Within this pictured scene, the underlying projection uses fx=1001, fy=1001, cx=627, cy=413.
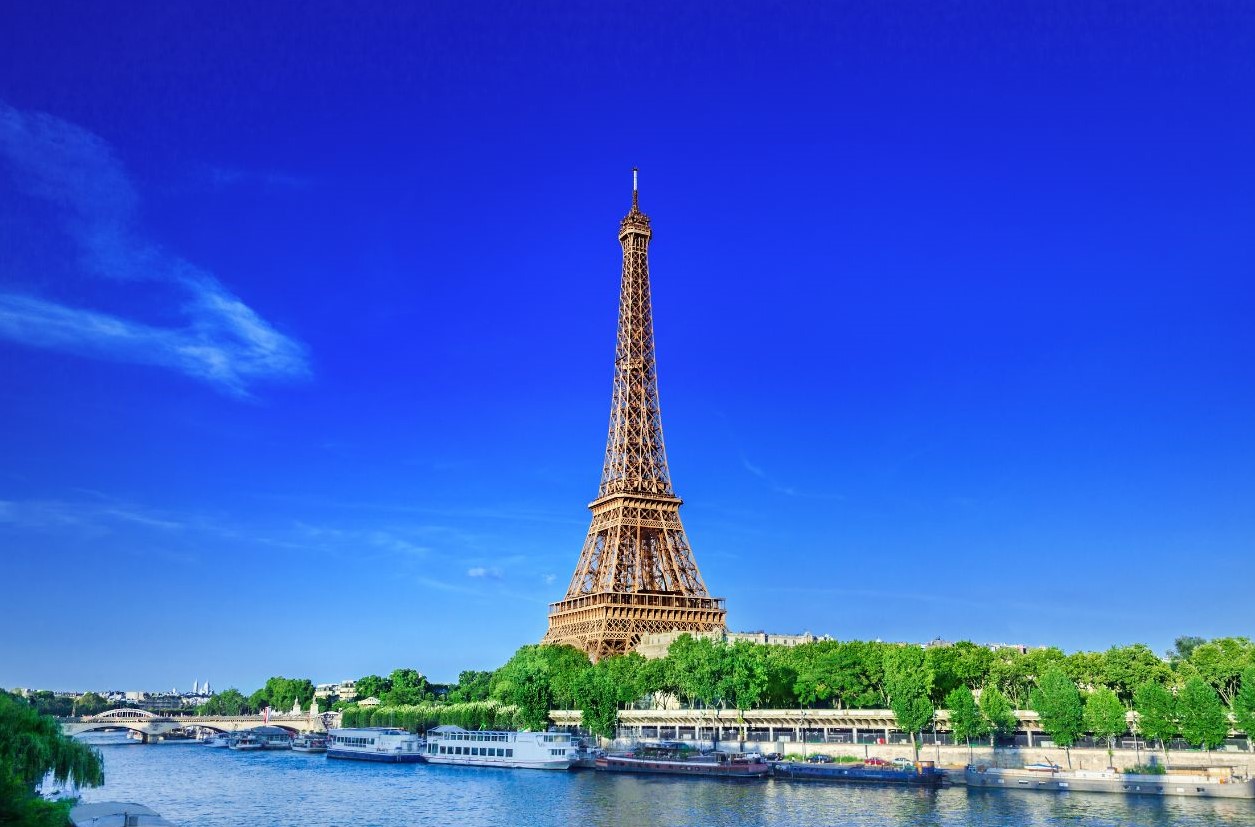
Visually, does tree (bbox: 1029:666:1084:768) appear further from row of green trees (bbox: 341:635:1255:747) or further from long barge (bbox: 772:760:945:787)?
→ long barge (bbox: 772:760:945:787)

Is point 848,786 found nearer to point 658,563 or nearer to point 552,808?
point 552,808

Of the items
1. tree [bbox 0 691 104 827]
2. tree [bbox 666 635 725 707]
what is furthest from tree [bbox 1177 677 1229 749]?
tree [bbox 0 691 104 827]

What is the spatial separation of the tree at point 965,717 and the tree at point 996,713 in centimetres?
63

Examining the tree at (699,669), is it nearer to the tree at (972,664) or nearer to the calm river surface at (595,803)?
the calm river surface at (595,803)

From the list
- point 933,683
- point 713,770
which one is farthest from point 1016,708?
point 713,770

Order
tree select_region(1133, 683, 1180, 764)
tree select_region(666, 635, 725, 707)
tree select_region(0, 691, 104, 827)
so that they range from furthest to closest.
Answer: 1. tree select_region(666, 635, 725, 707)
2. tree select_region(1133, 683, 1180, 764)
3. tree select_region(0, 691, 104, 827)

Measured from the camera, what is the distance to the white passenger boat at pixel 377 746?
4072 inches

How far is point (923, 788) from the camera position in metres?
66.6

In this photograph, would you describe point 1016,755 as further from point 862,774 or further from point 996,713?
point 862,774

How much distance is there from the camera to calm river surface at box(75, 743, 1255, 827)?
52.0m

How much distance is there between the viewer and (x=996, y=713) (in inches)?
2985

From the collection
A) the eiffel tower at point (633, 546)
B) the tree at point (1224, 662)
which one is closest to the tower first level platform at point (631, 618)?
the eiffel tower at point (633, 546)

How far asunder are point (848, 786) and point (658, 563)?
51.2m

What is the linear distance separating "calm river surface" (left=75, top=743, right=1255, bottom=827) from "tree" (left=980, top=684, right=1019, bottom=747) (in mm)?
12459
